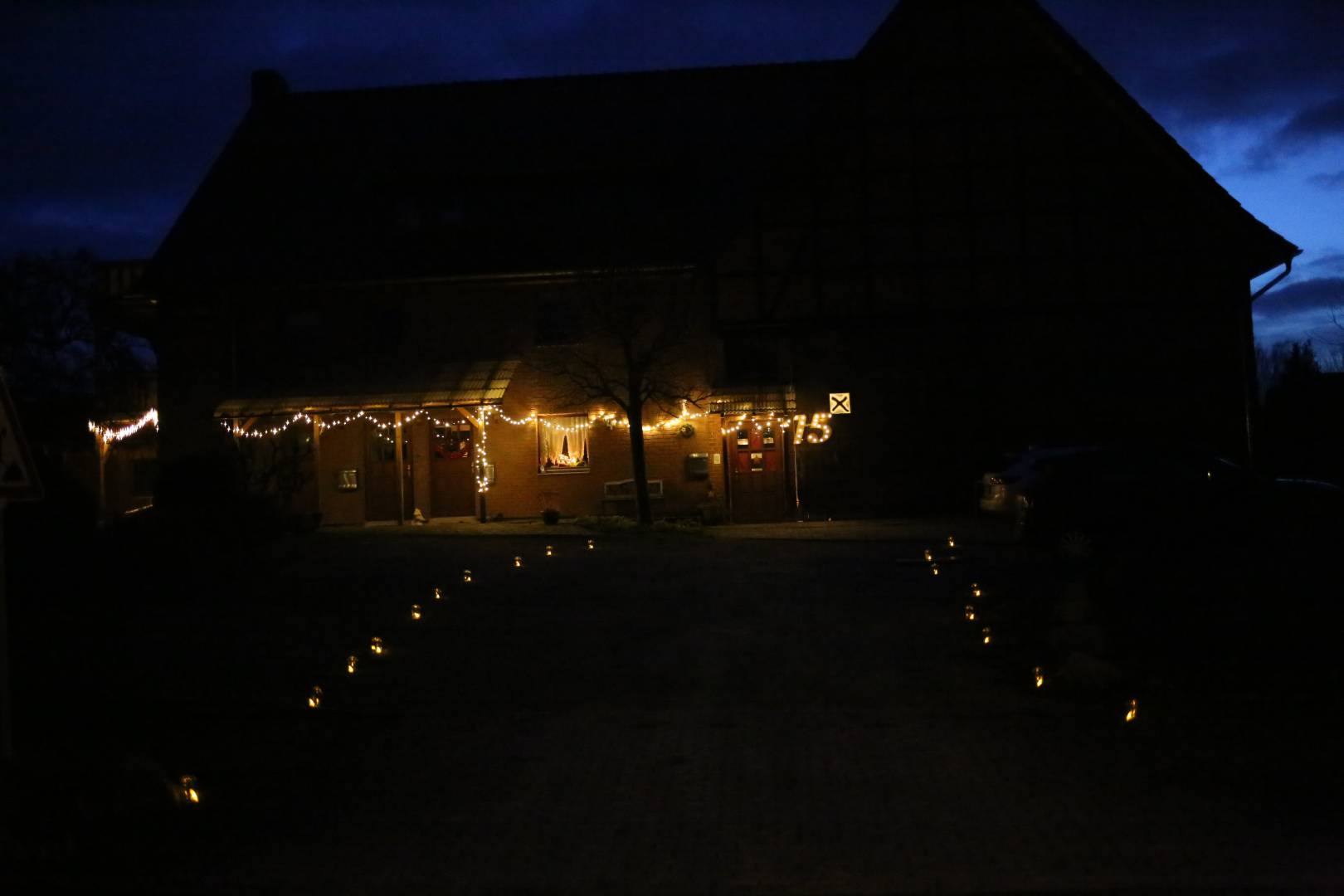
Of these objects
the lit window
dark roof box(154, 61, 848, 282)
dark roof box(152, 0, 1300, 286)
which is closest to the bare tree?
the lit window

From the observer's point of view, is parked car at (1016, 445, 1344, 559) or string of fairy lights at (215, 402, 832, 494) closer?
parked car at (1016, 445, 1344, 559)

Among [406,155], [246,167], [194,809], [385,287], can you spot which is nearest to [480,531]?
[385,287]

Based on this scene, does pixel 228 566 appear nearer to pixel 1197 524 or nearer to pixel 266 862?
pixel 266 862

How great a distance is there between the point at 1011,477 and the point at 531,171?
1432 centimetres

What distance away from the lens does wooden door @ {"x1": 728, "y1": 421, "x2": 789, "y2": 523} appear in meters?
28.6

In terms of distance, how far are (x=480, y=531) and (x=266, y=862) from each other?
60.2ft

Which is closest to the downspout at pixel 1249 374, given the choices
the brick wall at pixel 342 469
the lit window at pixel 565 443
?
the lit window at pixel 565 443

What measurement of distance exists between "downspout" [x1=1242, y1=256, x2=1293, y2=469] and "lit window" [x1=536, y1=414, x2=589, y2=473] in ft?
45.5

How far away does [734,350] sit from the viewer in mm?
29141

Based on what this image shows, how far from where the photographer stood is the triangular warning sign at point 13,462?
7.77 meters

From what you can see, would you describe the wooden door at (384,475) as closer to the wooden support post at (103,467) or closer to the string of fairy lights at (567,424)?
the string of fairy lights at (567,424)

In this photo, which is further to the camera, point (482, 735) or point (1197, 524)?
point (1197, 524)

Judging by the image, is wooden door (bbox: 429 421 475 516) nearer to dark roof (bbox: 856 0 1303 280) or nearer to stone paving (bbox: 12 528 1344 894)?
dark roof (bbox: 856 0 1303 280)

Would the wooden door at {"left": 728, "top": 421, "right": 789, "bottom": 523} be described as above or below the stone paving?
above
